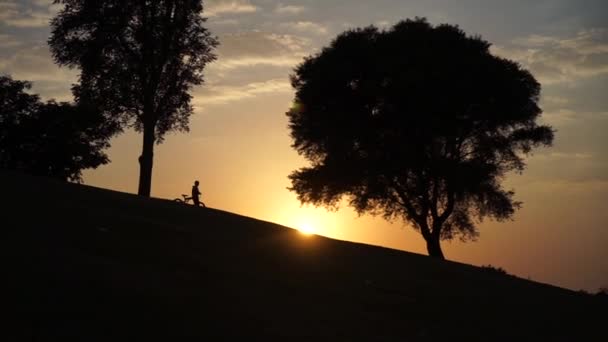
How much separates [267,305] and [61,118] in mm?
45929

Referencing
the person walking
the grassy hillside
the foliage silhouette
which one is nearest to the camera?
the grassy hillside

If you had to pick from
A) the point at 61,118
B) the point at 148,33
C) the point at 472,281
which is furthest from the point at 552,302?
the point at 61,118

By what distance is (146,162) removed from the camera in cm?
3688

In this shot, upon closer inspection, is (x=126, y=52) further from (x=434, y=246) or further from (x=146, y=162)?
(x=434, y=246)

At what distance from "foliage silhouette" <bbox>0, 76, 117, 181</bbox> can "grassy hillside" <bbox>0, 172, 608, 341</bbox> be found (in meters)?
Result: 32.0

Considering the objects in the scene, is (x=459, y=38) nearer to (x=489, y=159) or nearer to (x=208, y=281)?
(x=489, y=159)

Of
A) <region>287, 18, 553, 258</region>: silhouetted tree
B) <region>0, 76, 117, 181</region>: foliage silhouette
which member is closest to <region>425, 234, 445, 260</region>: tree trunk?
<region>287, 18, 553, 258</region>: silhouetted tree

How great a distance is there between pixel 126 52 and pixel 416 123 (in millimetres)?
17449

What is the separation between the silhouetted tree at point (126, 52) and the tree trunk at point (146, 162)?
0.19 ft

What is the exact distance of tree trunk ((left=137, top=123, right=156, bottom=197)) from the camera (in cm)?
3647

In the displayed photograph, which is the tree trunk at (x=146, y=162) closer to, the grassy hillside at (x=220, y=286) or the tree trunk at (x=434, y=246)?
the grassy hillside at (x=220, y=286)

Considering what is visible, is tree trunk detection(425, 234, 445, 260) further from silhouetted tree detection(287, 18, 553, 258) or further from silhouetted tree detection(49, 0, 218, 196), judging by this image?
silhouetted tree detection(49, 0, 218, 196)

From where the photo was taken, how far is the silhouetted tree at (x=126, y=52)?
37.9m

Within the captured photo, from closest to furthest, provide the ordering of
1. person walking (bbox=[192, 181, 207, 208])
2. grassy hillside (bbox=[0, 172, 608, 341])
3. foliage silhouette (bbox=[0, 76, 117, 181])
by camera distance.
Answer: grassy hillside (bbox=[0, 172, 608, 341]), person walking (bbox=[192, 181, 207, 208]), foliage silhouette (bbox=[0, 76, 117, 181])
